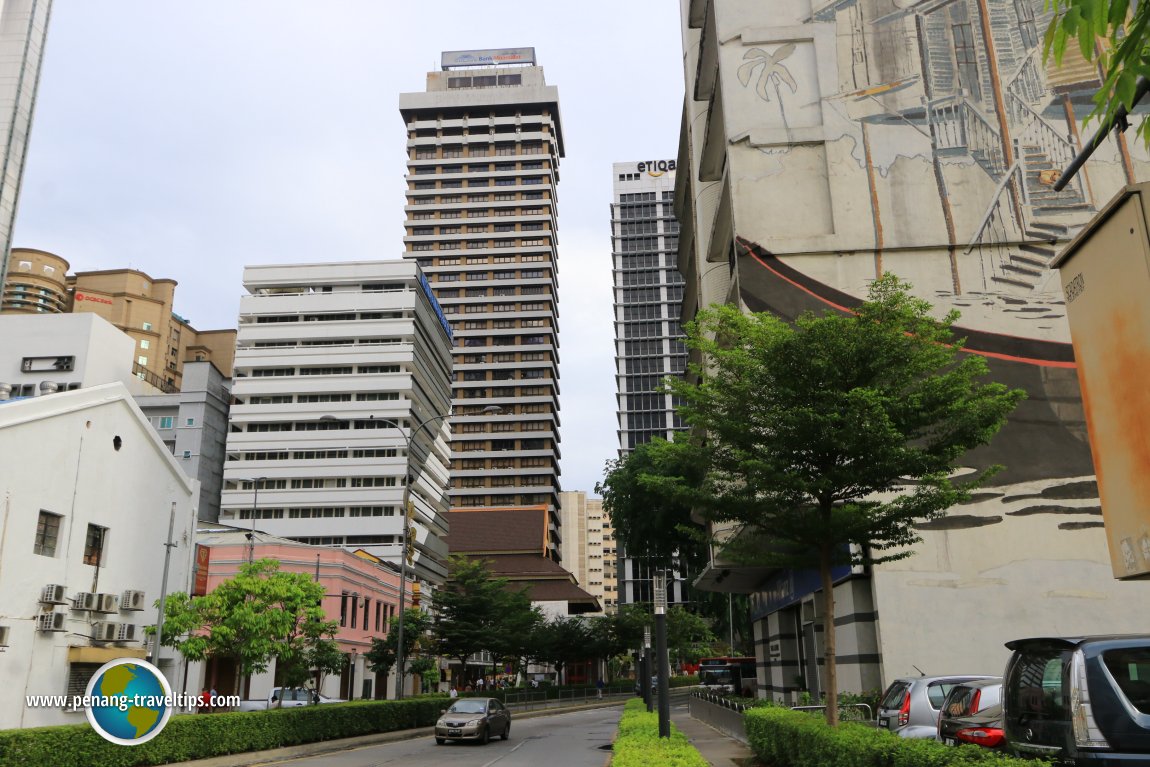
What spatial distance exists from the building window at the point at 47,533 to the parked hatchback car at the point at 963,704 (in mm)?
22911

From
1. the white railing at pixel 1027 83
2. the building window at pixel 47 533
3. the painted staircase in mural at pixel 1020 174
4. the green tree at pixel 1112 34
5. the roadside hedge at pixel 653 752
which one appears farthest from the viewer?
the white railing at pixel 1027 83

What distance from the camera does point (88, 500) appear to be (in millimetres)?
26594

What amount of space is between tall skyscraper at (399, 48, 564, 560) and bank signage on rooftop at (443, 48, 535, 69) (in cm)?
1399

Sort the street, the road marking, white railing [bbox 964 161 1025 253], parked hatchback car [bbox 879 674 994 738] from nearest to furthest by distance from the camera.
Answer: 1. parked hatchback car [bbox 879 674 994 738]
2. the street
3. the road marking
4. white railing [bbox 964 161 1025 253]

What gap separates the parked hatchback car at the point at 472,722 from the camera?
27.0m

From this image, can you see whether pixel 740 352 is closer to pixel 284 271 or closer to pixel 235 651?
pixel 235 651

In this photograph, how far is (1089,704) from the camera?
735 centimetres

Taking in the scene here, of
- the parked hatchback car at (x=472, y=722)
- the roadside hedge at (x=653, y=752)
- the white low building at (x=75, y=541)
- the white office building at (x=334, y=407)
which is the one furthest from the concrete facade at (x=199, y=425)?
the roadside hedge at (x=653, y=752)

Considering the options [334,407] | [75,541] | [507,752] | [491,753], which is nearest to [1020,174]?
[507,752]

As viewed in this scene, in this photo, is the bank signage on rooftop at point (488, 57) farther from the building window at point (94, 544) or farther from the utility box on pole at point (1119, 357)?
the utility box on pole at point (1119, 357)

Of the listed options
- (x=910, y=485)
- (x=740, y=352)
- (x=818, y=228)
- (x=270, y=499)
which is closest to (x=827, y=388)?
(x=740, y=352)

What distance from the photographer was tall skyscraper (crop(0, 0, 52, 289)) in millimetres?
80062

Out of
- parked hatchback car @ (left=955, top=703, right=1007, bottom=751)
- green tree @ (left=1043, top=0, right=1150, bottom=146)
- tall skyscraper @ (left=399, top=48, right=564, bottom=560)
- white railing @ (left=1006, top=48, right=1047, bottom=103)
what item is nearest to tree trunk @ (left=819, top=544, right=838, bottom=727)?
parked hatchback car @ (left=955, top=703, right=1007, bottom=751)

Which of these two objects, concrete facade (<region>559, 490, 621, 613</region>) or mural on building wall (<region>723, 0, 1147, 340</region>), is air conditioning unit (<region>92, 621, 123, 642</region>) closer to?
mural on building wall (<region>723, 0, 1147, 340</region>)
